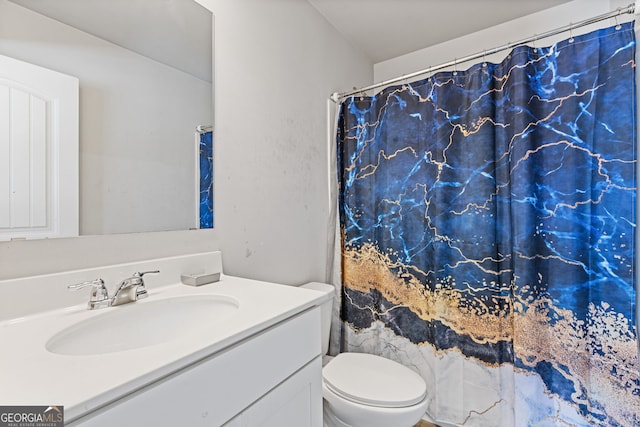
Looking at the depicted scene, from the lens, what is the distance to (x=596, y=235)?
123cm

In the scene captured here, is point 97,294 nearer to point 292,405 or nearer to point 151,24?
point 292,405

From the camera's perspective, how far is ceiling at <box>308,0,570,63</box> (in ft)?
5.83

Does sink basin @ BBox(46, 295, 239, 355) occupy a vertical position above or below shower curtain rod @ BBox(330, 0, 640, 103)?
below

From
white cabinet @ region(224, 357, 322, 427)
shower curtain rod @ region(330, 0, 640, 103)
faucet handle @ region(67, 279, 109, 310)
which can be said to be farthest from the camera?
shower curtain rod @ region(330, 0, 640, 103)

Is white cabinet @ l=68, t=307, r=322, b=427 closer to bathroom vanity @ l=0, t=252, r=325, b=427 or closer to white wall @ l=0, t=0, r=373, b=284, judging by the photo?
bathroom vanity @ l=0, t=252, r=325, b=427

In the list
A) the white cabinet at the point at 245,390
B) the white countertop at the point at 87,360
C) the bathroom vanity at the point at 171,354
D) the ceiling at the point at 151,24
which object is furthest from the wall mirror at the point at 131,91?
the white cabinet at the point at 245,390

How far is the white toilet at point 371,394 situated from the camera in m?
1.23

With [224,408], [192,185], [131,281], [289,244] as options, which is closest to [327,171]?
[289,244]

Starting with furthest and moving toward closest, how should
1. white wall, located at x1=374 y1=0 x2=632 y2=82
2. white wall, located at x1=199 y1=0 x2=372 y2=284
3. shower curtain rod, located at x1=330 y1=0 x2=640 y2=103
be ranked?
white wall, located at x1=374 y1=0 x2=632 y2=82, white wall, located at x1=199 y1=0 x2=372 y2=284, shower curtain rod, located at x1=330 y1=0 x2=640 y2=103

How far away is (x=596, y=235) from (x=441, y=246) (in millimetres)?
605

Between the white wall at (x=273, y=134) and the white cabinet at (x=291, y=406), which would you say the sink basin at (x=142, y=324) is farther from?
the white wall at (x=273, y=134)

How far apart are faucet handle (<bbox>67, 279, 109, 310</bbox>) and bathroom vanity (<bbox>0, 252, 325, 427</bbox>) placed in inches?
1.0

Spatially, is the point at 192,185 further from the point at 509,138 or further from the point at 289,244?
the point at 509,138

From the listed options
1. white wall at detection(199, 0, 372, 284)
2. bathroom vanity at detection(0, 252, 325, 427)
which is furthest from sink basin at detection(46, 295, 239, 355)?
white wall at detection(199, 0, 372, 284)
